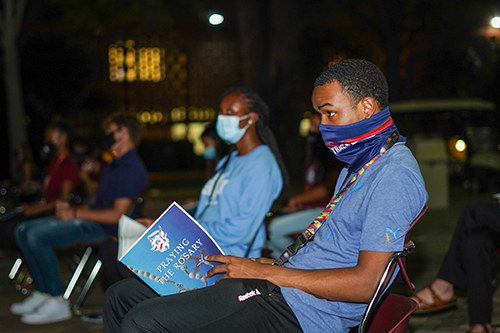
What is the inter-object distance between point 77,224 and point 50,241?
0.27 m

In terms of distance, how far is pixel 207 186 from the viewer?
3996mm

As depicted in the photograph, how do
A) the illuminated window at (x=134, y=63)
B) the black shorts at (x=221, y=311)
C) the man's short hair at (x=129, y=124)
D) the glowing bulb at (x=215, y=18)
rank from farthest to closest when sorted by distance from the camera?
the illuminated window at (x=134, y=63)
the glowing bulb at (x=215, y=18)
the man's short hair at (x=129, y=124)
the black shorts at (x=221, y=311)

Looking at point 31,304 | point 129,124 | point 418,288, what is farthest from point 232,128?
point 418,288

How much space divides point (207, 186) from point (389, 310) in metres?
1.88

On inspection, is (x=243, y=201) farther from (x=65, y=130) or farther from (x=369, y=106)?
(x=65, y=130)

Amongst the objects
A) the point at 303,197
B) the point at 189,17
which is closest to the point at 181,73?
the point at 189,17

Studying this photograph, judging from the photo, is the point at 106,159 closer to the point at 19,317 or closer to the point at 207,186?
the point at 19,317

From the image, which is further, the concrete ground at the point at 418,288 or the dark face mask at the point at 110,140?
the dark face mask at the point at 110,140

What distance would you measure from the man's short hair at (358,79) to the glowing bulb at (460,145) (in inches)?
516

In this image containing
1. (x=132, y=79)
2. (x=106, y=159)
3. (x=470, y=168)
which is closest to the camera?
(x=106, y=159)

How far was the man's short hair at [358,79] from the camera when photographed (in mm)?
2324

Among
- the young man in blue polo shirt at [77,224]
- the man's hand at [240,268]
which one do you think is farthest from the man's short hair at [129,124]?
the man's hand at [240,268]

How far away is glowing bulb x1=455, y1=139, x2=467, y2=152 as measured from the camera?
14547mm

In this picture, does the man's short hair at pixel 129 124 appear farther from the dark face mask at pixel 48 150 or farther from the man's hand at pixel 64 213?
the dark face mask at pixel 48 150
